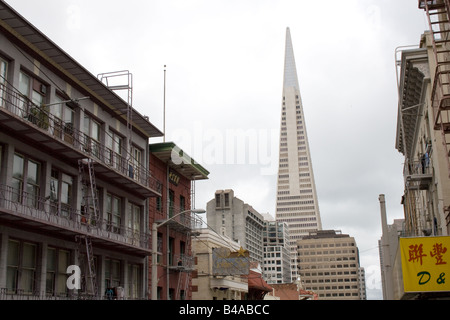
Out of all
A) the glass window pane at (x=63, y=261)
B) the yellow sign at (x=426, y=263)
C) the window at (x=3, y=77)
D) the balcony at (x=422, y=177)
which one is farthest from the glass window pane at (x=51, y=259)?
the balcony at (x=422, y=177)

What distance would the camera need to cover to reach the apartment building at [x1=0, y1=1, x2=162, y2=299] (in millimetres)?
21047

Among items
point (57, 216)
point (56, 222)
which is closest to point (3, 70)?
point (57, 216)

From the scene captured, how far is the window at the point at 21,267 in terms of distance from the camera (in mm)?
20891

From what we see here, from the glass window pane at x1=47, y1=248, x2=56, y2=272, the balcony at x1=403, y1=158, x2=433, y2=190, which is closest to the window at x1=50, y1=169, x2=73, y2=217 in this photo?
the glass window pane at x1=47, y1=248, x2=56, y2=272

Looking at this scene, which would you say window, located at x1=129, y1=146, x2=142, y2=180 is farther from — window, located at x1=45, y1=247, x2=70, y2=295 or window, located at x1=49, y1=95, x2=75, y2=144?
window, located at x1=45, y1=247, x2=70, y2=295

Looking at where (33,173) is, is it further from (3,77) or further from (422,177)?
(422,177)

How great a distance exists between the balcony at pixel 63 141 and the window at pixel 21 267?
4337 millimetres

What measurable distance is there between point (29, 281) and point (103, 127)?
33.8 ft

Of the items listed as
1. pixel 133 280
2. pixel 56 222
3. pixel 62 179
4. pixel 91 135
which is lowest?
pixel 133 280

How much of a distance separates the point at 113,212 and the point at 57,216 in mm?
6552

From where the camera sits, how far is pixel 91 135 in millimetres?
28031

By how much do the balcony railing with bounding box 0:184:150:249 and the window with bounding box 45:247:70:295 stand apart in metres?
1.39

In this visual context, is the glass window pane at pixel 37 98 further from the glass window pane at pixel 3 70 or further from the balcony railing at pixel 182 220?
the balcony railing at pixel 182 220
